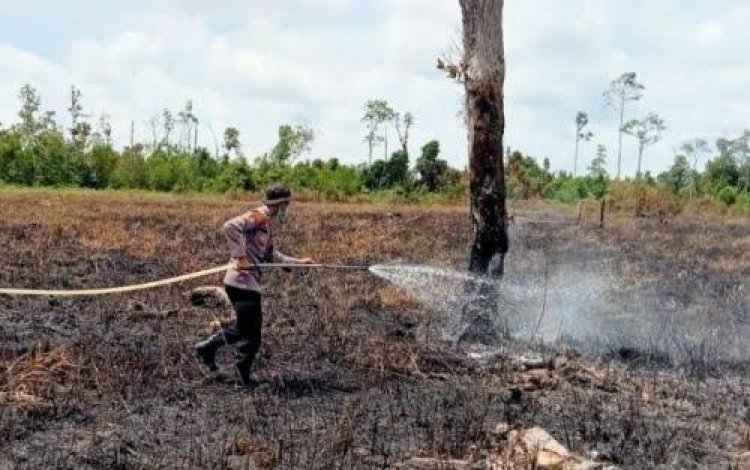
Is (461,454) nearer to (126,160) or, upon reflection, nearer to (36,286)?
(36,286)

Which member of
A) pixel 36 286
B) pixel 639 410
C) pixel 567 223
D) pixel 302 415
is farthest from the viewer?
pixel 567 223

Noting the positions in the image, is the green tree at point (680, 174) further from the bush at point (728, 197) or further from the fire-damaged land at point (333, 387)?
the fire-damaged land at point (333, 387)

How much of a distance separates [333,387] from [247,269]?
1.18 m

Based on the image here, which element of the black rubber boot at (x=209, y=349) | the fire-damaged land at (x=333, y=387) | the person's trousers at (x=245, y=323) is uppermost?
the person's trousers at (x=245, y=323)

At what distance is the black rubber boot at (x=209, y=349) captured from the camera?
7738 mm

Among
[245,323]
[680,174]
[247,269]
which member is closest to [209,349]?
[245,323]

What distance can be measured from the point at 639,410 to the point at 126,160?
42765mm

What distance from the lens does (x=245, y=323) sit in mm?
7594

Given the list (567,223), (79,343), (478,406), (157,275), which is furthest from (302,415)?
(567,223)

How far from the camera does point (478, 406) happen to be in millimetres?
7363

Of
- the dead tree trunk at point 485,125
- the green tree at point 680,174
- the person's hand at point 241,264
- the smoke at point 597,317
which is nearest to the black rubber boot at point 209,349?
the person's hand at point 241,264

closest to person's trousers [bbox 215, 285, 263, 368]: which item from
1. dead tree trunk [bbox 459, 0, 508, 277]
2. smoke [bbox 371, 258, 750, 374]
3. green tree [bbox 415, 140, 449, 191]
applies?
smoke [bbox 371, 258, 750, 374]

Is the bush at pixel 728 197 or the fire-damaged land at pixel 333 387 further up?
the bush at pixel 728 197

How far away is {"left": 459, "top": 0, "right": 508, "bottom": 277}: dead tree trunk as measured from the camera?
1041 centimetres
